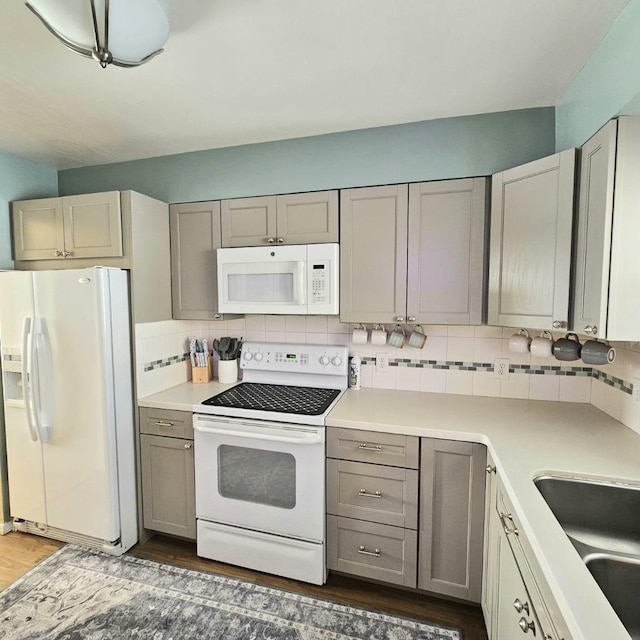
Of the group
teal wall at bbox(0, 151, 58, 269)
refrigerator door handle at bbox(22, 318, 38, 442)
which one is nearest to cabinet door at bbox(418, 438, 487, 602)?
refrigerator door handle at bbox(22, 318, 38, 442)

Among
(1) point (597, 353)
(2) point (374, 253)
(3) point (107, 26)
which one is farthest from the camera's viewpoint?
(2) point (374, 253)

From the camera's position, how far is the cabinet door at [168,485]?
2072 millimetres

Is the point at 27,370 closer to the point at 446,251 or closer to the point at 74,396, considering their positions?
the point at 74,396

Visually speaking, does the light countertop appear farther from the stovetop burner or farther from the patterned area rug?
the patterned area rug

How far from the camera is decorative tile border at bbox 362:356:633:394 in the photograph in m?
1.78

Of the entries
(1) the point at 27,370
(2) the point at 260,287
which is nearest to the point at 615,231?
(2) the point at 260,287

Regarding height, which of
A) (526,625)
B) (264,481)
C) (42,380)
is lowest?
(264,481)

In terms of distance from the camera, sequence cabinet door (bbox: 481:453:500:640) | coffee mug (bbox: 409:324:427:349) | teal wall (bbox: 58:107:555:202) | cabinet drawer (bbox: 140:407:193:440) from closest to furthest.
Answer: cabinet door (bbox: 481:453:500:640)
teal wall (bbox: 58:107:555:202)
cabinet drawer (bbox: 140:407:193:440)
coffee mug (bbox: 409:324:427:349)

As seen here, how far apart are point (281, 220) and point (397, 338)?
39.8 inches

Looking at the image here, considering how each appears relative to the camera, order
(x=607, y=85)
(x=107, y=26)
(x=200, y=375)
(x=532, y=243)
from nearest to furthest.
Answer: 1. (x=107, y=26)
2. (x=607, y=85)
3. (x=532, y=243)
4. (x=200, y=375)

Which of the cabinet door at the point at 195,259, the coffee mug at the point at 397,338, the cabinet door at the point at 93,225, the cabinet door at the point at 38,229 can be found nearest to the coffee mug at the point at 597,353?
the coffee mug at the point at 397,338

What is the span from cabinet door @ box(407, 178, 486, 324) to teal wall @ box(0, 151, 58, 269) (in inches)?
102

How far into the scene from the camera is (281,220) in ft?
7.02

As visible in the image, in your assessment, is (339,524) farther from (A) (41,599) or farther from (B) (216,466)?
(A) (41,599)
